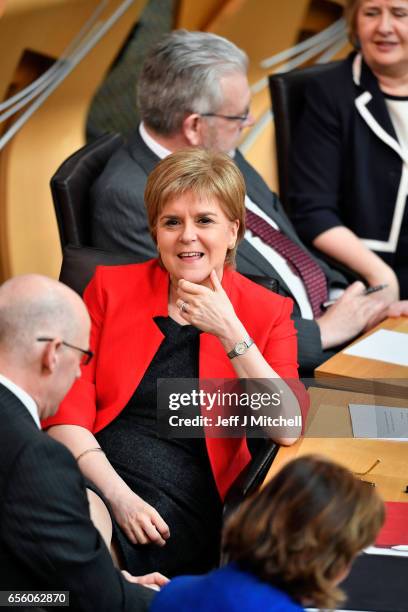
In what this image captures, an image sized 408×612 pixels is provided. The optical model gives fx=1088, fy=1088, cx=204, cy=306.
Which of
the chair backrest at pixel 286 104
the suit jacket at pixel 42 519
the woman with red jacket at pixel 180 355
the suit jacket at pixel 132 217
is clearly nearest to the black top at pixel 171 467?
the woman with red jacket at pixel 180 355

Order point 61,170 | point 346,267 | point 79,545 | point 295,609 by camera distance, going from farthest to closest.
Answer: point 346,267
point 61,170
point 79,545
point 295,609

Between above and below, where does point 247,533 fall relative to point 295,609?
above

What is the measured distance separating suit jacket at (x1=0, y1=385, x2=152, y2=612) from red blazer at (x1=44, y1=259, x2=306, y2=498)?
28.3 inches

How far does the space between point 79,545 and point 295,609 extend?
450 mm

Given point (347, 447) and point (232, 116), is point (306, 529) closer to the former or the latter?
point (347, 447)

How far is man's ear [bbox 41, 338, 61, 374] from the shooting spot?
72.4 inches

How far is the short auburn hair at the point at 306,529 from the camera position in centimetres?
151

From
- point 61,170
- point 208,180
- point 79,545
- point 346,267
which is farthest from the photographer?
point 346,267

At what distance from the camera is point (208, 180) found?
2588 mm

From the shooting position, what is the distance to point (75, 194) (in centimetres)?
308

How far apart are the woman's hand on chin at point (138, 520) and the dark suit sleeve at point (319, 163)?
5.21 feet

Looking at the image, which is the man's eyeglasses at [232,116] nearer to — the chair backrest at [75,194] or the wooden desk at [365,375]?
the chair backrest at [75,194]

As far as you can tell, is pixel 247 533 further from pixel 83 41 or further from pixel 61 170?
pixel 83 41

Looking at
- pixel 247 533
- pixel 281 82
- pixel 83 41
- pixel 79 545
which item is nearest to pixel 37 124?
pixel 83 41
